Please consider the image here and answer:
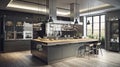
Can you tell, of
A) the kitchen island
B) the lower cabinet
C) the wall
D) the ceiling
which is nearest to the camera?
the kitchen island

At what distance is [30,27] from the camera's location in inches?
336

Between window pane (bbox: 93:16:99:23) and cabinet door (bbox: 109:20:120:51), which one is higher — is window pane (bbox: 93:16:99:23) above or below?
above

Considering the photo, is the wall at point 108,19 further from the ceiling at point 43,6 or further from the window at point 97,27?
the ceiling at point 43,6

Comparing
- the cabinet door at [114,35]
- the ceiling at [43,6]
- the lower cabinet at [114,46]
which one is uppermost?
the ceiling at [43,6]

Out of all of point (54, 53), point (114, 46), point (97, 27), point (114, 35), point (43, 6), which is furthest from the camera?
point (97, 27)

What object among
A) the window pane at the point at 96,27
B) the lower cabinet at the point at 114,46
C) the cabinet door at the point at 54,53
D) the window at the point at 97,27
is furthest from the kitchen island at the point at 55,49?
the window pane at the point at 96,27

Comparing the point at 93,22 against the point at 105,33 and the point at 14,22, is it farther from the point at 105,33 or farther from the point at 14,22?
the point at 14,22

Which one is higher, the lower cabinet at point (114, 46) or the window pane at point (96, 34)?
the window pane at point (96, 34)

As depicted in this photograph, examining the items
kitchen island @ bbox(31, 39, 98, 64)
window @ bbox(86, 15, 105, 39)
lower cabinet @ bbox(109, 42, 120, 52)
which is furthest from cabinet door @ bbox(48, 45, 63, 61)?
window @ bbox(86, 15, 105, 39)

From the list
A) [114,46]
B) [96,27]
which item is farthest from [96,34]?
[114,46]

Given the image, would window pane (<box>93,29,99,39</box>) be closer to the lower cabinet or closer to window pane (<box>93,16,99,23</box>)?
window pane (<box>93,16,99,23</box>)

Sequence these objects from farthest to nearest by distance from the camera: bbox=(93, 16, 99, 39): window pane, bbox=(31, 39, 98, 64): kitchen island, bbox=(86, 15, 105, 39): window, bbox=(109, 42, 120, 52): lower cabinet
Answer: bbox=(93, 16, 99, 39): window pane
bbox=(86, 15, 105, 39): window
bbox=(109, 42, 120, 52): lower cabinet
bbox=(31, 39, 98, 64): kitchen island

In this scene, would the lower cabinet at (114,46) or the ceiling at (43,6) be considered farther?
the lower cabinet at (114,46)

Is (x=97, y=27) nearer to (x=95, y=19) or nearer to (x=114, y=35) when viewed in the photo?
(x=95, y=19)
